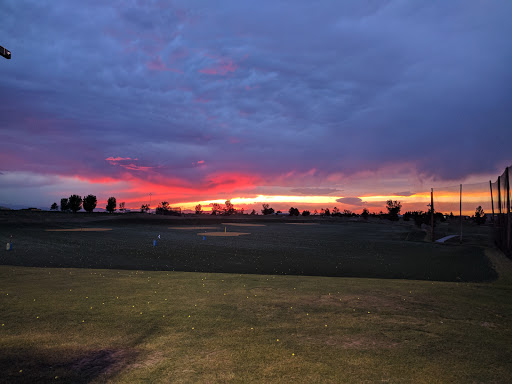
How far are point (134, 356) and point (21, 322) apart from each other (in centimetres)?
312

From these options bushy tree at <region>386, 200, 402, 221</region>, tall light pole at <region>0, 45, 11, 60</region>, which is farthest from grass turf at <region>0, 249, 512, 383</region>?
bushy tree at <region>386, 200, 402, 221</region>

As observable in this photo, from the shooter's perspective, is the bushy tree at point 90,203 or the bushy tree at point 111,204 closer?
the bushy tree at point 90,203

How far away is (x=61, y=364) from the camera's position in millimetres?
4707

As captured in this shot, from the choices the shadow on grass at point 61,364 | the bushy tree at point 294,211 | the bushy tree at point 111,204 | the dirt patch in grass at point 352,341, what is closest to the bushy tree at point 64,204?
the bushy tree at point 111,204

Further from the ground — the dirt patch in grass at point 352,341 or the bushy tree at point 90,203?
the bushy tree at point 90,203

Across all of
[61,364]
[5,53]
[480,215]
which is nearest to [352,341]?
[61,364]

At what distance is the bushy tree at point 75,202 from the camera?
481 feet

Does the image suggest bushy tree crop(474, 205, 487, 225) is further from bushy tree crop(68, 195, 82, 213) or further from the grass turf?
bushy tree crop(68, 195, 82, 213)

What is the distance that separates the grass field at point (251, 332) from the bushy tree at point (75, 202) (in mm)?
155087

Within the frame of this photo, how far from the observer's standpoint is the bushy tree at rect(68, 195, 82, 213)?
481 ft

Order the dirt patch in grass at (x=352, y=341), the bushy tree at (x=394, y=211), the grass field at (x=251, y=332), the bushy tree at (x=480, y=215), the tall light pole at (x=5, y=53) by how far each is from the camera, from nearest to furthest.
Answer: the grass field at (x=251, y=332)
the dirt patch in grass at (x=352, y=341)
the tall light pole at (x=5, y=53)
the bushy tree at (x=480, y=215)
the bushy tree at (x=394, y=211)

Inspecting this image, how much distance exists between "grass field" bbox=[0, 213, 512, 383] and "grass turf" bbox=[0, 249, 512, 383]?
0.08 ft

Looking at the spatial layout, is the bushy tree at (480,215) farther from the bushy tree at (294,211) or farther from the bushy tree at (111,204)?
the bushy tree at (111,204)

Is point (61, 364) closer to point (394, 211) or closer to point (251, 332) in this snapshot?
point (251, 332)
